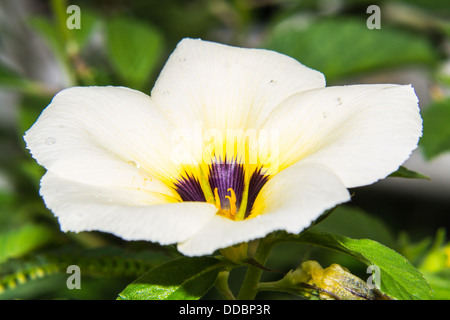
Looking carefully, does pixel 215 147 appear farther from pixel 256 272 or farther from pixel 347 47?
pixel 347 47

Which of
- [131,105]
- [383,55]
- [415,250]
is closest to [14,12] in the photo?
[383,55]

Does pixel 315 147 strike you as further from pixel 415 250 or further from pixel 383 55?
pixel 383 55

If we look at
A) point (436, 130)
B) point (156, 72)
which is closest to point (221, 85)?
point (436, 130)

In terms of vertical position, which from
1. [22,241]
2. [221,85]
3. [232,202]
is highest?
[221,85]

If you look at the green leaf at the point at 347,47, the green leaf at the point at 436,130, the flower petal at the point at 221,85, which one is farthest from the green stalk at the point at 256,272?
the green leaf at the point at 347,47

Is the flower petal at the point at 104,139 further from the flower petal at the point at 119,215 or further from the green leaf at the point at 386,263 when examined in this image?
the green leaf at the point at 386,263

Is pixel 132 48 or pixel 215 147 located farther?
pixel 132 48

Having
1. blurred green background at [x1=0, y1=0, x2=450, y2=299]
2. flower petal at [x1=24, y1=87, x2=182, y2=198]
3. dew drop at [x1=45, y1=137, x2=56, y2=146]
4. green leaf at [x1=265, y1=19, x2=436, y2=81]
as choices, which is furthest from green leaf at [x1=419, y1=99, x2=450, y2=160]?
dew drop at [x1=45, y1=137, x2=56, y2=146]
